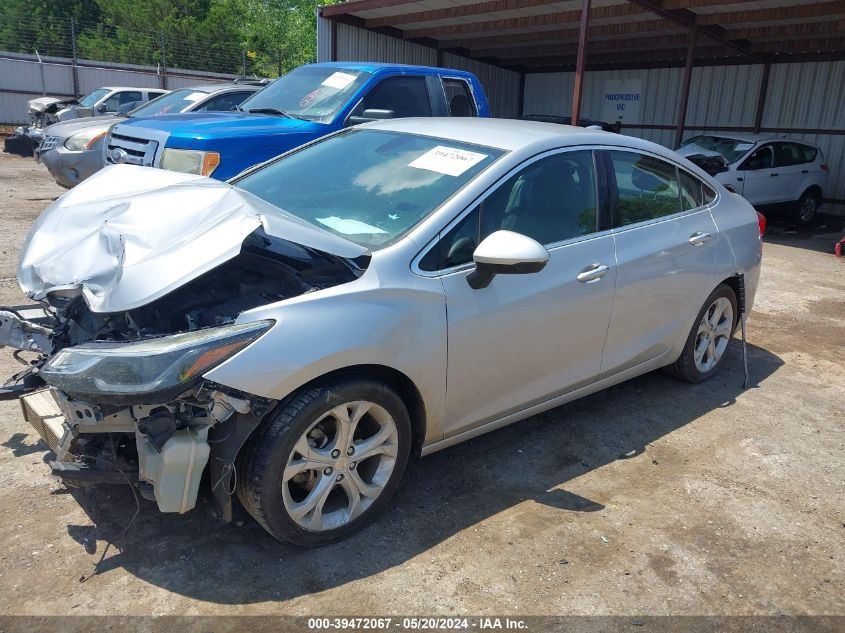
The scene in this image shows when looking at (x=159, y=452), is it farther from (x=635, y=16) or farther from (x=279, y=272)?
(x=635, y=16)

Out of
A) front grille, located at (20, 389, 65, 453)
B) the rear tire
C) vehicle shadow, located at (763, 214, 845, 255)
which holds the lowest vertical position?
vehicle shadow, located at (763, 214, 845, 255)

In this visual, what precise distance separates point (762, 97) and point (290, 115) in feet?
45.0

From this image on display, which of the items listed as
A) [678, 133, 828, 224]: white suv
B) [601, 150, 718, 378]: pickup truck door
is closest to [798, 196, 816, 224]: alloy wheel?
[678, 133, 828, 224]: white suv

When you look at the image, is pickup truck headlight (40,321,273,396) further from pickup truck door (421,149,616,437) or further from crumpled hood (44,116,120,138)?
crumpled hood (44,116,120,138)

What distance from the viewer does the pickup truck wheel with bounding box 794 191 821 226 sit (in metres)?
14.1

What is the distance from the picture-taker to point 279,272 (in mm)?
3143

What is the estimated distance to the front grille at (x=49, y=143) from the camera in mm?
9273

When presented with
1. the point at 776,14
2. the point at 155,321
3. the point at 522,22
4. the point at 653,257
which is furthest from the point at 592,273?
the point at 522,22

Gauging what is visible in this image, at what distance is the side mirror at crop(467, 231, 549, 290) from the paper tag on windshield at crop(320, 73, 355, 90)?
15.2 feet

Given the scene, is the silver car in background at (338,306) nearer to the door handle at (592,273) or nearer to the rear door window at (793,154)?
the door handle at (592,273)

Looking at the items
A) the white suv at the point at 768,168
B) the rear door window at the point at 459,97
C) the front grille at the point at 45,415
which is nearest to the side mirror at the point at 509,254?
the front grille at the point at 45,415

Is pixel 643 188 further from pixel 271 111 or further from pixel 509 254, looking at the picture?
pixel 271 111

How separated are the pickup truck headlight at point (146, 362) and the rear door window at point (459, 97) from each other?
554 cm

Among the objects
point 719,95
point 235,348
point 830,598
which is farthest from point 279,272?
point 719,95
